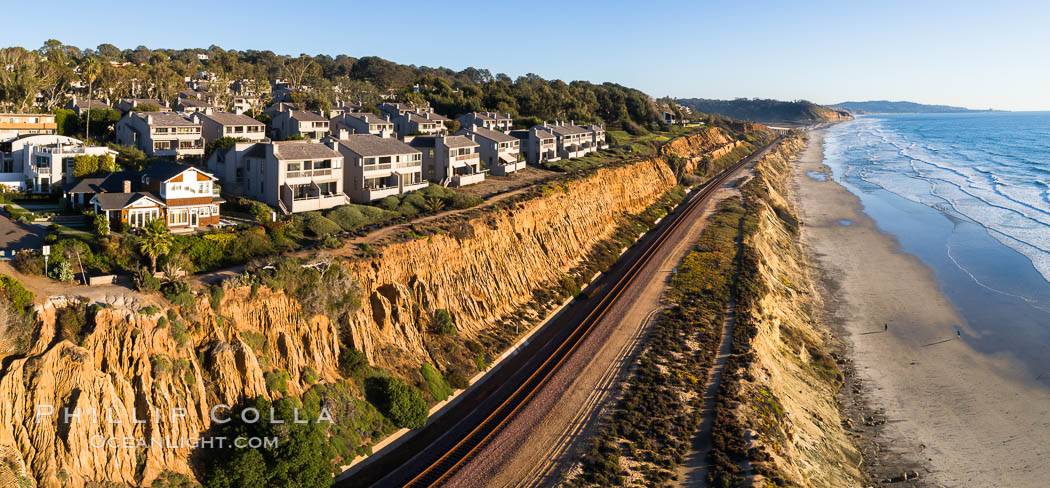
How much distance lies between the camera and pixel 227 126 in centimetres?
6275

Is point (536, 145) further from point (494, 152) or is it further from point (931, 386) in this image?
point (931, 386)

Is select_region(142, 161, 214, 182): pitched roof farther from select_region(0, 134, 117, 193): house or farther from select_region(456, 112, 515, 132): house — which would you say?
select_region(456, 112, 515, 132): house

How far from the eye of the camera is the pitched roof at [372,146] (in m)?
54.8

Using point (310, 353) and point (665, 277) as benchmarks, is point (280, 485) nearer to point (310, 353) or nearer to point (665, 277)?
point (310, 353)

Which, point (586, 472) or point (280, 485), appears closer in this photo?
point (280, 485)

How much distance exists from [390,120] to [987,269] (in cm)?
6590

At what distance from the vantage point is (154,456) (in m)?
22.5

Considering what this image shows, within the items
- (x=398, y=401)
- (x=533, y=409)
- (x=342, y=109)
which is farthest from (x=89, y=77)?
(x=533, y=409)

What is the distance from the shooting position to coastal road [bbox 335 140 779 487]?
26.5 m

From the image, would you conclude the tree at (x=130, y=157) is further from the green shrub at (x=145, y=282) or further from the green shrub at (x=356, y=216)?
the green shrub at (x=145, y=282)

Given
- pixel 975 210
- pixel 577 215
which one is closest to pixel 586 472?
pixel 577 215

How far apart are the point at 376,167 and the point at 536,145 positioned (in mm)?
33257

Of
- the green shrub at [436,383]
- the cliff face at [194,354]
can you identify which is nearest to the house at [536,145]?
the cliff face at [194,354]

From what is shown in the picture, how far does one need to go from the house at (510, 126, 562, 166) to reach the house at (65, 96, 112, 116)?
44.3 metres
